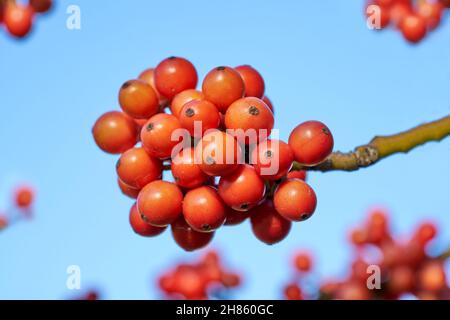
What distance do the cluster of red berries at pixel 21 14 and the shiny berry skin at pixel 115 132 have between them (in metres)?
1.97

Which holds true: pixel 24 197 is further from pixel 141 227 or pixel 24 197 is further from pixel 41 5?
pixel 141 227

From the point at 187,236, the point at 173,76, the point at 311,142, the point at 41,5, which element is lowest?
the point at 187,236

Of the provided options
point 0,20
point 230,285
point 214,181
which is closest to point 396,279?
point 214,181

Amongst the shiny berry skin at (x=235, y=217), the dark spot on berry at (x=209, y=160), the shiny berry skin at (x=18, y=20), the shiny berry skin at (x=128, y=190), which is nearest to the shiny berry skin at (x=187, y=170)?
the dark spot on berry at (x=209, y=160)

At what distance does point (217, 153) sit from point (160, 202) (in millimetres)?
334

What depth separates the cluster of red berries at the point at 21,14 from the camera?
4.35m

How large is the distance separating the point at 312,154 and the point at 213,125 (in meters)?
0.40

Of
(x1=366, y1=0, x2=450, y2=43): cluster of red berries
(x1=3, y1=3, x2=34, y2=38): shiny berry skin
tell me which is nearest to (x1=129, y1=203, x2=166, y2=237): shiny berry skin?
(x1=3, y1=3, x2=34, y2=38): shiny berry skin

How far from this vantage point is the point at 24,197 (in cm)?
652

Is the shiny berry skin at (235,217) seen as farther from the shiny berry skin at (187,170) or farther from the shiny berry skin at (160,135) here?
the shiny berry skin at (160,135)

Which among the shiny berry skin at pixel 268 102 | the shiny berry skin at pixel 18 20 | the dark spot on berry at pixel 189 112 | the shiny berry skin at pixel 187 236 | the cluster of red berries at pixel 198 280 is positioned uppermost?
the shiny berry skin at pixel 18 20

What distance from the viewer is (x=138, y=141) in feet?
9.20

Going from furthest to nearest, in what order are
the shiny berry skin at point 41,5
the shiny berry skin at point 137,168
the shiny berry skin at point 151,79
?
the shiny berry skin at point 41,5
the shiny berry skin at point 151,79
the shiny berry skin at point 137,168

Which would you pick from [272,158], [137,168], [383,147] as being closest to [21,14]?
[137,168]
